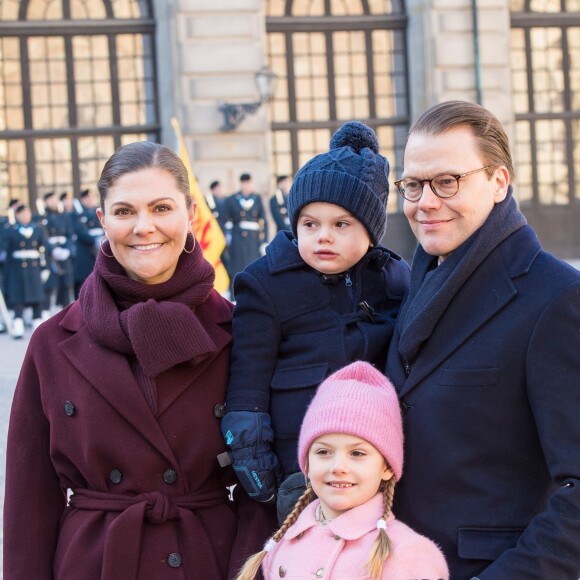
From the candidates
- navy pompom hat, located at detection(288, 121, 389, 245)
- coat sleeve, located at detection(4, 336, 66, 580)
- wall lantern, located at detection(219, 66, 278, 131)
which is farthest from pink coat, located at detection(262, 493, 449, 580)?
wall lantern, located at detection(219, 66, 278, 131)

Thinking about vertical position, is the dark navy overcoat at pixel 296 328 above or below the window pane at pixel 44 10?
below

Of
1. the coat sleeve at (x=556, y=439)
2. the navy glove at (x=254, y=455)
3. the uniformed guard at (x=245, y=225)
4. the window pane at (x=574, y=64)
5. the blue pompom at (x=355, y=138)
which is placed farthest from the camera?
the window pane at (x=574, y=64)

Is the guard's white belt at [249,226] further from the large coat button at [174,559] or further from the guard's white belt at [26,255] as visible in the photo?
the large coat button at [174,559]

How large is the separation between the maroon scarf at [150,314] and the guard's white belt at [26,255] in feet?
39.9

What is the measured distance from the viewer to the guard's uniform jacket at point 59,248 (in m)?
15.7

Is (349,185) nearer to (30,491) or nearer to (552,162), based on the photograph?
(30,491)

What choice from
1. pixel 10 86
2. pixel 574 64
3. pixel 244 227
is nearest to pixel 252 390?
pixel 244 227

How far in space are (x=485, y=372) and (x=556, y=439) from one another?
21 centimetres

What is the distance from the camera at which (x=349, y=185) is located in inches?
112

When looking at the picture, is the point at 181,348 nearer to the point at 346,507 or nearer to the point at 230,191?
the point at 346,507

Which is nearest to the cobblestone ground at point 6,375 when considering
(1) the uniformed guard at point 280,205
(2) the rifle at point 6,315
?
(2) the rifle at point 6,315

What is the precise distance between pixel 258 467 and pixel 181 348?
37 cm

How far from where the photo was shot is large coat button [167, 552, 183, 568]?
2771 millimetres

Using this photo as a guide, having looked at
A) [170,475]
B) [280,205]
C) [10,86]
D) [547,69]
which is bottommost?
[170,475]
